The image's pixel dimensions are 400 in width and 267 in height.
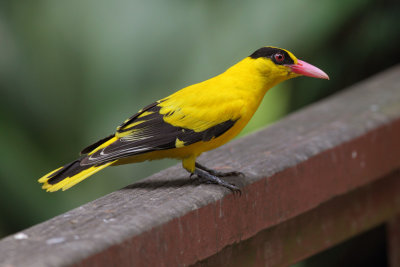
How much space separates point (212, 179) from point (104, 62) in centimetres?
142

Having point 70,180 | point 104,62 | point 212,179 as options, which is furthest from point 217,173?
point 104,62

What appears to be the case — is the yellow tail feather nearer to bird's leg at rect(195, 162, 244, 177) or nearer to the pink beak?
bird's leg at rect(195, 162, 244, 177)

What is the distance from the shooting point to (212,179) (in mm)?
2107

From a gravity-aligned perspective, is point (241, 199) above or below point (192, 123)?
below

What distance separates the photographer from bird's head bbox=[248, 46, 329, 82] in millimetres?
2447

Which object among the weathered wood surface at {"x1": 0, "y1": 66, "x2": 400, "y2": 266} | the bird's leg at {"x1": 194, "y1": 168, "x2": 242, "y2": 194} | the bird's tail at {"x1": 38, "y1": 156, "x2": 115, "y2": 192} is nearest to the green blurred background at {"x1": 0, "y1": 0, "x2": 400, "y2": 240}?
the weathered wood surface at {"x1": 0, "y1": 66, "x2": 400, "y2": 266}

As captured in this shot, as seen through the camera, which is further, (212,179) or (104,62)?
(104,62)

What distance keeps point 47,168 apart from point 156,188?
1.37 metres

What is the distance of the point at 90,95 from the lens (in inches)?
132

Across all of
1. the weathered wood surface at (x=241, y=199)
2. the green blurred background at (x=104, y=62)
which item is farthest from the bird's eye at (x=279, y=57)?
the green blurred background at (x=104, y=62)

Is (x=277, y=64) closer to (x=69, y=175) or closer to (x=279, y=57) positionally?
(x=279, y=57)

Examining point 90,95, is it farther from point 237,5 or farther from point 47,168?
point 237,5

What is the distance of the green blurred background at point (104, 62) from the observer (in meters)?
3.22

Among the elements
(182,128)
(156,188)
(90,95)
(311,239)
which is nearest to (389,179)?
(311,239)
